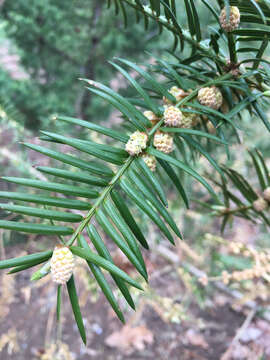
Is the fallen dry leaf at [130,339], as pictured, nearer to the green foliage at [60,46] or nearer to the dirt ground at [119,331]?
the dirt ground at [119,331]

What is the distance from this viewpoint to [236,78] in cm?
29

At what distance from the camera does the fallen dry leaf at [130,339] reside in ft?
3.72

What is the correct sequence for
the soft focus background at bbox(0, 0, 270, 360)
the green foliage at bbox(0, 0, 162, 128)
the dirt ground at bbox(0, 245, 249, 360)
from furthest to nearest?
1. the green foliage at bbox(0, 0, 162, 128)
2. the dirt ground at bbox(0, 245, 249, 360)
3. the soft focus background at bbox(0, 0, 270, 360)

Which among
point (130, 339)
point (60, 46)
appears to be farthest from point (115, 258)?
point (60, 46)

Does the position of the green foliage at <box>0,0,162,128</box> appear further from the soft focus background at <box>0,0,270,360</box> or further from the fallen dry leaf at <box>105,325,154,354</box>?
the fallen dry leaf at <box>105,325,154,354</box>

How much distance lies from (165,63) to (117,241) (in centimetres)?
19

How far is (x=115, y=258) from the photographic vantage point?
→ 32.3 inches

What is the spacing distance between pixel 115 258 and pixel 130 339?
1.69 feet

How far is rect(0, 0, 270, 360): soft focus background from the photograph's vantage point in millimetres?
910

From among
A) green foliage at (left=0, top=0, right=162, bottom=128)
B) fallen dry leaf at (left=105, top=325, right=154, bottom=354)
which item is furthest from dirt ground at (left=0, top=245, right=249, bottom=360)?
green foliage at (left=0, top=0, right=162, bottom=128)

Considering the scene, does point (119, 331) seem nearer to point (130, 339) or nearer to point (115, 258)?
point (130, 339)

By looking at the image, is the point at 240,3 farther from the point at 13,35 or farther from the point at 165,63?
the point at 13,35

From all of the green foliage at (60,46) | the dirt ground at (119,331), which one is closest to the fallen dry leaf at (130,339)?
the dirt ground at (119,331)

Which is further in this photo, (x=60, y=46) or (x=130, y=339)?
(x=60, y=46)
